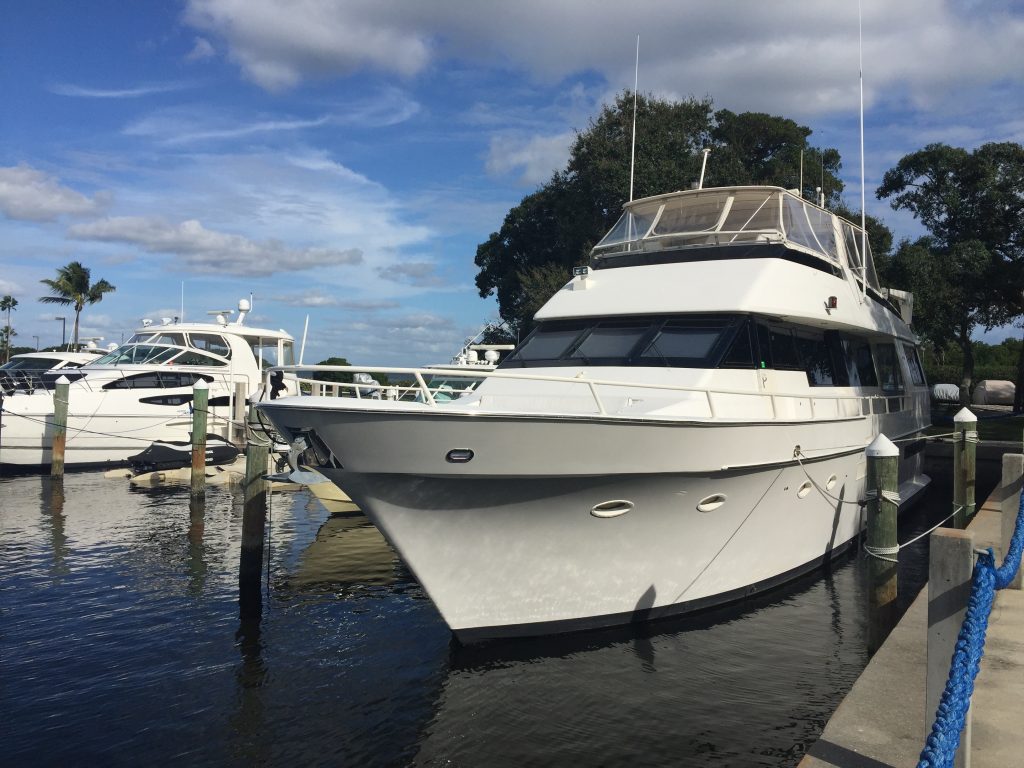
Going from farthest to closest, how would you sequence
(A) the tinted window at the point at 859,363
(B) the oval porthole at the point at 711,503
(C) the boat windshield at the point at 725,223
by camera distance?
(A) the tinted window at the point at 859,363
(C) the boat windshield at the point at 725,223
(B) the oval porthole at the point at 711,503

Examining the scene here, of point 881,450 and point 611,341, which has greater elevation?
point 611,341

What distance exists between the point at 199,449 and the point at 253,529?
Answer: 7.11 m

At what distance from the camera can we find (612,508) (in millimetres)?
6562

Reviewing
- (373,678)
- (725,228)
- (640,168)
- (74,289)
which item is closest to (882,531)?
(373,678)

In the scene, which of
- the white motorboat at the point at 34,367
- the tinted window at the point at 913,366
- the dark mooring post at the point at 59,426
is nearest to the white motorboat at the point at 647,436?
the tinted window at the point at 913,366

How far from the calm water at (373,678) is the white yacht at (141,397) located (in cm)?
984

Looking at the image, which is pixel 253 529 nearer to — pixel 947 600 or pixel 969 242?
pixel 947 600

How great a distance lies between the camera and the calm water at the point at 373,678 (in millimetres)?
5441

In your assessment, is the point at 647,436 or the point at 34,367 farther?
the point at 34,367

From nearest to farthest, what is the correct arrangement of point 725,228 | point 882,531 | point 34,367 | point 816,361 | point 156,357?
point 882,531 → point 816,361 → point 725,228 → point 156,357 → point 34,367

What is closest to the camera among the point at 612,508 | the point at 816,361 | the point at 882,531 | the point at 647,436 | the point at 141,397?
the point at 882,531

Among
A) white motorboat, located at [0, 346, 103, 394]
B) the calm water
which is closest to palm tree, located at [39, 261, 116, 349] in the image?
white motorboat, located at [0, 346, 103, 394]

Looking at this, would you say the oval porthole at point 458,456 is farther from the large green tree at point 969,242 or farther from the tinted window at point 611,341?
the large green tree at point 969,242

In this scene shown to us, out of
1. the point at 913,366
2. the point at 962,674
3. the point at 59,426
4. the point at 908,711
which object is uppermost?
the point at 913,366
